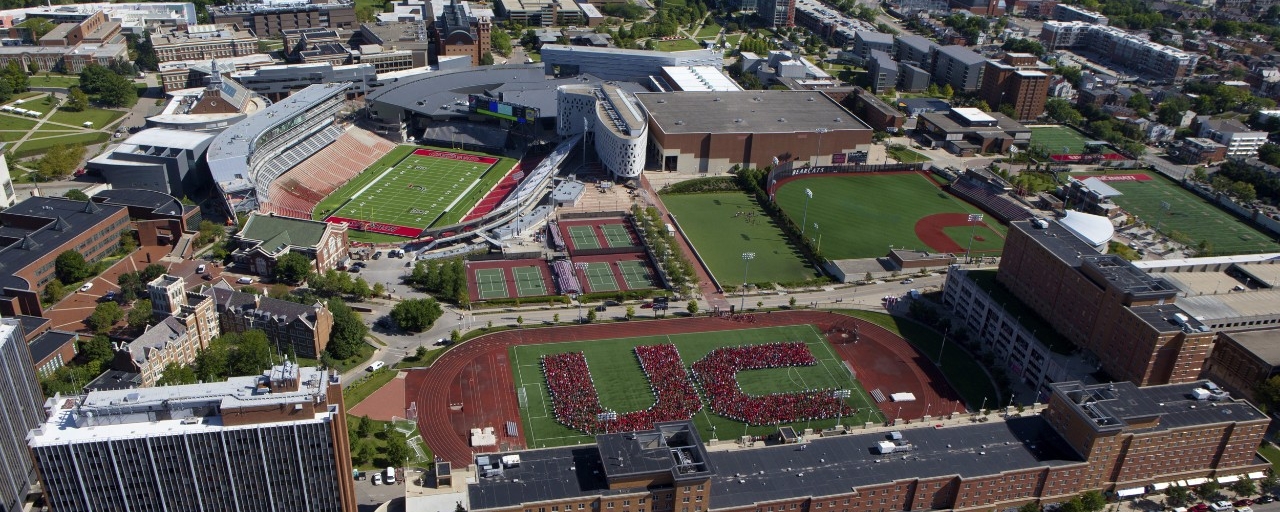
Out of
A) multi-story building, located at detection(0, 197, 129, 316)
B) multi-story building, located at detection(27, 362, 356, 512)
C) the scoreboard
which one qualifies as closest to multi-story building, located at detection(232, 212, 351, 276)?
multi-story building, located at detection(0, 197, 129, 316)

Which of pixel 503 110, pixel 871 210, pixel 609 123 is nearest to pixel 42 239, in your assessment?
pixel 503 110

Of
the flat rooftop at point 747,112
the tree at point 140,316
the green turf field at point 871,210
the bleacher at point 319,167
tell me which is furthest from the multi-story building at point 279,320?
the flat rooftop at point 747,112

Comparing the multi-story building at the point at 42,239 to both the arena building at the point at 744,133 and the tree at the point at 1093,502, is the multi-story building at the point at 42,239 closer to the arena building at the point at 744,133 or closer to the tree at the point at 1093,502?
the arena building at the point at 744,133

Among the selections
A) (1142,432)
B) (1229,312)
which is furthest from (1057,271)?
(1142,432)

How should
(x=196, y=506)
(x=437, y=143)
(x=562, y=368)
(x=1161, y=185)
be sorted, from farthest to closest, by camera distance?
(x=437, y=143)
(x=1161, y=185)
(x=562, y=368)
(x=196, y=506)

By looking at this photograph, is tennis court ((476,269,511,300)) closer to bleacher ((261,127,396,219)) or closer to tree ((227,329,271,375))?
tree ((227,329,271,375))

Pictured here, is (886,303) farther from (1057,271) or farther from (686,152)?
(686,152)
